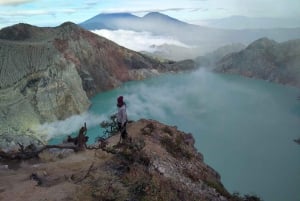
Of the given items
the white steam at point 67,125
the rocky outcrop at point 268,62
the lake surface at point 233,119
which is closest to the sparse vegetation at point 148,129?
the lake surface at point 233,119

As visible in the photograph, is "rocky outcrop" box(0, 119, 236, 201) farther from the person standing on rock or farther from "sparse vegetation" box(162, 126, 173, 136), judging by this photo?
"sparse vegetation" box(162, 126, 173, 136)

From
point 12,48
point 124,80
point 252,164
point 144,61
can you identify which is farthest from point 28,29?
point 252,164

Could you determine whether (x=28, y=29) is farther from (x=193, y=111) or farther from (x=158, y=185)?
(x=158, y=185)

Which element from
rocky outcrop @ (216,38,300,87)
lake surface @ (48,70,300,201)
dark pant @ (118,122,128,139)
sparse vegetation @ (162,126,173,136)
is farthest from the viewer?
rocky outcrop @ (216,38,300,87)

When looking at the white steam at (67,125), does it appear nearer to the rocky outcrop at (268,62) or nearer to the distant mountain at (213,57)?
the rocky outcrop at (268,62)

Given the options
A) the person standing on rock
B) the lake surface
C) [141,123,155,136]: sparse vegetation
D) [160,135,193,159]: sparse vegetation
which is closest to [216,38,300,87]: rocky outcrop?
the lake surface

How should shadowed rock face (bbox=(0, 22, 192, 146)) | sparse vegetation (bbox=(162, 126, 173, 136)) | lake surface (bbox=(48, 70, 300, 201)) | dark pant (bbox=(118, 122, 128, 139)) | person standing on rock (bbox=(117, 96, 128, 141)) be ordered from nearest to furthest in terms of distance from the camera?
1. person standing on rock (bbox=(117, 96, 128, 141))
2. dark pant (bbox=(118, 122, 128, 139))
3. sparse vegetation (bbox=(162, 126, 173, 136))
4. lake surface (bbox=(48, 70, 300, 201))
5. shadowed rock face (bbox=(0, 22, 192, 146))
